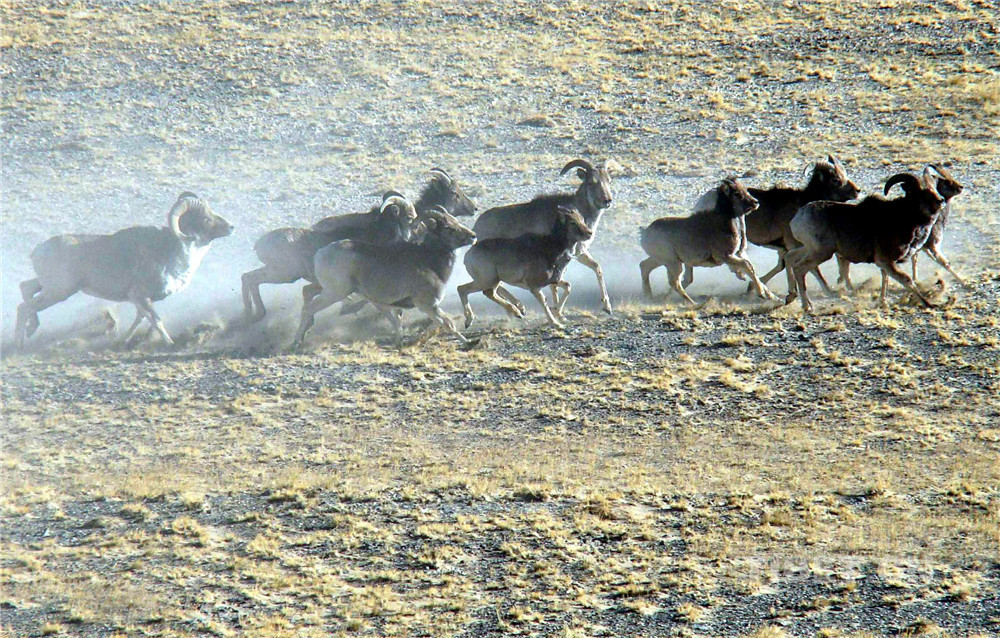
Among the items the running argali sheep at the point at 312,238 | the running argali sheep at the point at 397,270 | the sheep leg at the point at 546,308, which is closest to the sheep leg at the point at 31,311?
the running argali sheep at the point at 312,238

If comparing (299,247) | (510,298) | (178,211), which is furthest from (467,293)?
(178,211)

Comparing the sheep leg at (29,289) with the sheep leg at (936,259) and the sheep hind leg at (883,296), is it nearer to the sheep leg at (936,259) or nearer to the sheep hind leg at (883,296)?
the sheep hind leg at (883,296)

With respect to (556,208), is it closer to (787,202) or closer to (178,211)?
(787,202)

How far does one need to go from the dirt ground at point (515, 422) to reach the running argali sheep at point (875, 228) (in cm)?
93

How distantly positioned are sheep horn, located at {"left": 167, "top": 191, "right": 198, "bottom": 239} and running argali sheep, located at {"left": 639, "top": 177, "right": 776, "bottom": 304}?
7158mm

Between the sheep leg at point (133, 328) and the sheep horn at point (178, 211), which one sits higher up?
the sheep horn at point (178, 211)

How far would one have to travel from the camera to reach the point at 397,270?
59.0ft

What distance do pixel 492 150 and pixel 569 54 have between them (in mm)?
7685

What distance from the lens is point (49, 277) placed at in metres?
19.1

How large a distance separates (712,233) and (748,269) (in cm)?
77

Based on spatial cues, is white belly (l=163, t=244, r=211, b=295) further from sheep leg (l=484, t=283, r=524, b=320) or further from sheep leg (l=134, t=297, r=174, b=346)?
sheep leg (l=484, t=283, r=524, b=320)

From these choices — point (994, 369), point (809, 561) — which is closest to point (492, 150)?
point (994, 369)

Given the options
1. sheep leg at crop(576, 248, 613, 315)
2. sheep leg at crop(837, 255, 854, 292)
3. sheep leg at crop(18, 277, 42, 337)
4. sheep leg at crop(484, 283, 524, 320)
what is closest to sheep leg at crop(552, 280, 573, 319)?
sheep leg at crop(576, 248, 613, 315)

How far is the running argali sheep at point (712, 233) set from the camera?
1875cm
